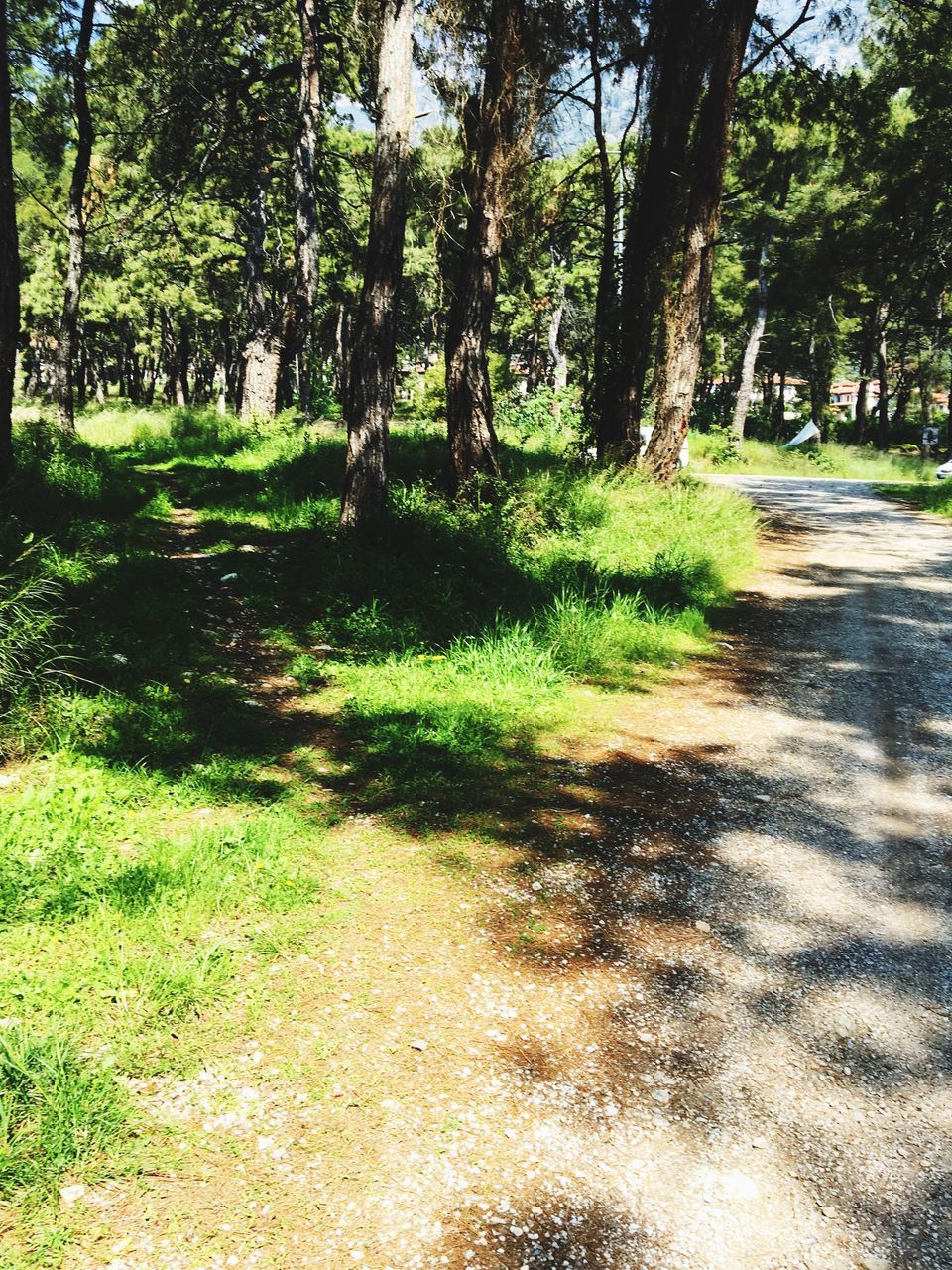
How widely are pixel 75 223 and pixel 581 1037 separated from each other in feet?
60.2

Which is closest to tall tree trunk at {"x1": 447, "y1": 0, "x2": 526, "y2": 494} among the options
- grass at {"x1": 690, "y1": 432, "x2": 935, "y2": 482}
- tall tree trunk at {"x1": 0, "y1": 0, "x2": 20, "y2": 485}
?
tall tree trunk at {"x1": 0, "y1": 0, "x2": 20, "y2": 485}

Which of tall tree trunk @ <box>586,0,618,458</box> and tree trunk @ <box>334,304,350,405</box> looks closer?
tall tree trunk @ <box>586,0,618,458</box>

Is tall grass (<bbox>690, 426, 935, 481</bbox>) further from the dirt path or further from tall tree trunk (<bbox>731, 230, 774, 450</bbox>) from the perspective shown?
the dirt path

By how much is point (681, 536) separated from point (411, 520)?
3.39m

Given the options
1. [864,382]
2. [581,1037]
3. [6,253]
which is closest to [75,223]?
[6,253]

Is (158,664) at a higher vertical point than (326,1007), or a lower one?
higher

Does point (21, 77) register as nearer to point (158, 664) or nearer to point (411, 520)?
point (411, 520)

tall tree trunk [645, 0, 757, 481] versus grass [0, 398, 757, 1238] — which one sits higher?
tall tree trunk [645, 0, 757, 481]

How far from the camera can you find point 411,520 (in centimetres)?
860

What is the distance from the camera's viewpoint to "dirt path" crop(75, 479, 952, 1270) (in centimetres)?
215

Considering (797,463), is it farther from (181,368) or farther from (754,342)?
(181,368)

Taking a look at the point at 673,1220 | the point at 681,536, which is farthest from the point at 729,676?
the point at 673,1220

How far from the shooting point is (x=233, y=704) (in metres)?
5.23

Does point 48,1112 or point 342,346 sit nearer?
point 48,1112
